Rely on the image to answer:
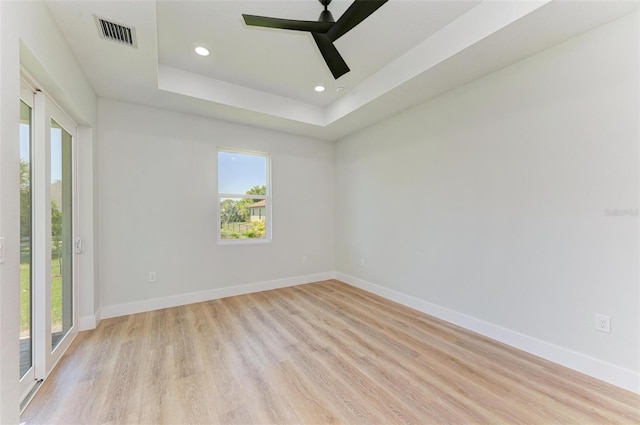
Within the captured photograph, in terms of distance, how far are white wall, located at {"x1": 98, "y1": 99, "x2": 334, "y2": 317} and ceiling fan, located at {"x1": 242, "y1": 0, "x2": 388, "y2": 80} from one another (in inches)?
87.2

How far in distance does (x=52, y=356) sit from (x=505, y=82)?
459 cm

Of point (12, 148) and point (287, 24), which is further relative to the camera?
point (287, 24)

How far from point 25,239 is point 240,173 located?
102 inches

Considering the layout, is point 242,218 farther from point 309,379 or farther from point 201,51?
point 309,379

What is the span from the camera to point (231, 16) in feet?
7.32

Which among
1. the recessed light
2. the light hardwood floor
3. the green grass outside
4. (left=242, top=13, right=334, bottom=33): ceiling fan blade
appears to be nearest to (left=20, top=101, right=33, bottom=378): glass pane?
the green grass outside

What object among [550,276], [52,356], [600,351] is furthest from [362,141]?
[52,356]


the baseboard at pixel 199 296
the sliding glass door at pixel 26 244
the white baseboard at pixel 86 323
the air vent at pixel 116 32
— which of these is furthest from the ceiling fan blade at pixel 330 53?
the white baseboard at pixel 86 323

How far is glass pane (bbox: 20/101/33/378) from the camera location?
178cm

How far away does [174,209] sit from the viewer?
3.53m

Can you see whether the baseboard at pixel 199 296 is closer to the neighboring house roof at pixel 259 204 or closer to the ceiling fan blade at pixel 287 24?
the neighboring house roof at pixel 259 204

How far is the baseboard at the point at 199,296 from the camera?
10.3 feet

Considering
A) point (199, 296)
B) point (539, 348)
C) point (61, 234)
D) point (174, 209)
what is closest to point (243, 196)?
point (174, 209)

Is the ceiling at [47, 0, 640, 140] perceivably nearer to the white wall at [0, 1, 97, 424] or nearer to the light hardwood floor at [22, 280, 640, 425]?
the white wall at [0, 1, 97, 424]
